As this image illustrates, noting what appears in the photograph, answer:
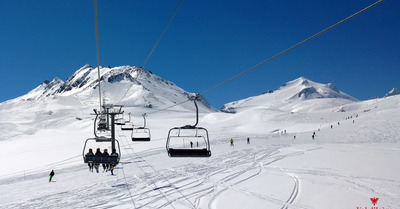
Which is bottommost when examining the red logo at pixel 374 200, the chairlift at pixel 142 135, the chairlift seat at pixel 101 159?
the red logo at pixel 374 200

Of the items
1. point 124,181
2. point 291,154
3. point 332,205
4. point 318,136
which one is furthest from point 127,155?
point 318,136

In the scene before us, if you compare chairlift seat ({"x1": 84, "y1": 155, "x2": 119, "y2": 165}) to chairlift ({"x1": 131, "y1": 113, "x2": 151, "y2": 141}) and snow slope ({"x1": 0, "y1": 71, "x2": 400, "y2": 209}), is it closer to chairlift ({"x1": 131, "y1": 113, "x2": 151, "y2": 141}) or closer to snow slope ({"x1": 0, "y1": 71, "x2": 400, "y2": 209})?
snow slope ({"x1": 0, "y1": 71, "x2": 400, "y2": 209})

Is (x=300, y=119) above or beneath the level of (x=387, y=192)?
above

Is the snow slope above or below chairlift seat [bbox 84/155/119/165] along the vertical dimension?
below

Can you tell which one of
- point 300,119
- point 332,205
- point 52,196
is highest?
point 300,119

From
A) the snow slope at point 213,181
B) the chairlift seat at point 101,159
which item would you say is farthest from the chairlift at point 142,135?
the chairlift seat at point 101,159

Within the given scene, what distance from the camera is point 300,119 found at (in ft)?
361

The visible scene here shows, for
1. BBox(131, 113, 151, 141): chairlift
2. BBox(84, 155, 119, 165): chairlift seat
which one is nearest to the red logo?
BBox(131, 113, 151, 141): chairlift

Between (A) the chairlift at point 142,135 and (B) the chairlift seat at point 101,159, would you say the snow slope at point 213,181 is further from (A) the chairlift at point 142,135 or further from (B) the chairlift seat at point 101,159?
(B) the chairlift seat at point 101,159

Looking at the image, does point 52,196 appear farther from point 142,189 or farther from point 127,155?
point 127,155

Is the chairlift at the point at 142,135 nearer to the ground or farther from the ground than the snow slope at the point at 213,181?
farther from the ground

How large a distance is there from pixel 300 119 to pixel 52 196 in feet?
330

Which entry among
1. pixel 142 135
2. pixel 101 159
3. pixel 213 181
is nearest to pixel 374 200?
pixel 213 181

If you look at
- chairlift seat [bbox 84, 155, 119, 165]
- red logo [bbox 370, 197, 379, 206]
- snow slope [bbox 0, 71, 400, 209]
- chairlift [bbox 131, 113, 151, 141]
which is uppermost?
chairlift [bbox 131, 113, 151, 141]
